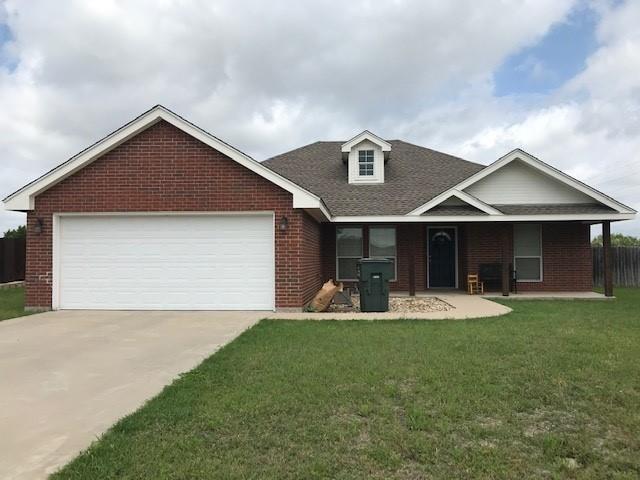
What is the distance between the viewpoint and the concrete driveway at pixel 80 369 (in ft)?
13.4

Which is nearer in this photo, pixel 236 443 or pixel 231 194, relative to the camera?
pixel 236 443

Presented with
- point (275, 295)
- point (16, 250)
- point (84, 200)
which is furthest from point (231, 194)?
point (16, 250)

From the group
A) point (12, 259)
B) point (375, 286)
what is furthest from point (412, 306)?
point (12, 259)

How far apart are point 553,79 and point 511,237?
510 cm

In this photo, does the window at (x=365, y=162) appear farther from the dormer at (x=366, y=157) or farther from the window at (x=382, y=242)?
the window at (x=382, y=242)

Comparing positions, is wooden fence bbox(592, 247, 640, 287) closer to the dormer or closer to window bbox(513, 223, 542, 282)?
window bbox(513, 223, 542, 282)

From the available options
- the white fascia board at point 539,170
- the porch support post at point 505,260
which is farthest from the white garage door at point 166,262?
the porch support post at point 505,260

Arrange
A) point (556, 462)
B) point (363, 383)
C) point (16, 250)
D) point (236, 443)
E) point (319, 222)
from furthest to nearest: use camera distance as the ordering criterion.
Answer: point (16, 250), point (319, 222), point (363, 383), point (236, 443), point (556, 462)

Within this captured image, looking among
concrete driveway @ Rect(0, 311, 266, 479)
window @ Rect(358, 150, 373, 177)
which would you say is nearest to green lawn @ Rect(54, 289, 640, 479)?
concrete driveway @ Rect(0, 311, 266, 479)

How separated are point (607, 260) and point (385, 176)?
25.0ft

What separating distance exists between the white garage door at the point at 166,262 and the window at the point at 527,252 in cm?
905

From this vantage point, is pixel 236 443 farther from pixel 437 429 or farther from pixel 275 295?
pixel 275 295

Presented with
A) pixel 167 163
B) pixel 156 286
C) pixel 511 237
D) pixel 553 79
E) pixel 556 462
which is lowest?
pixel 556 462

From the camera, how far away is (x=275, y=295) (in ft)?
38.5
